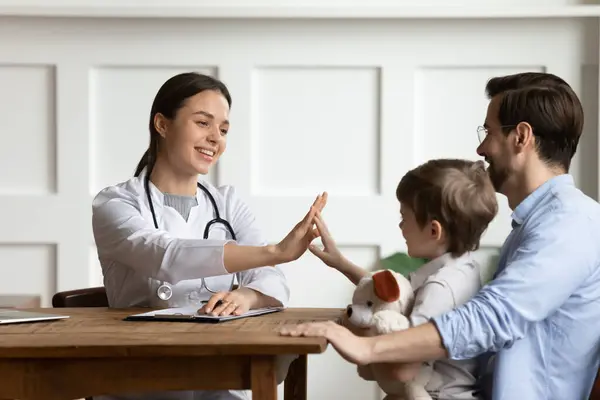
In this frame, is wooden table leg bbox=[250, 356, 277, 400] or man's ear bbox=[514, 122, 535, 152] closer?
wooden table leg bbox=[250, 356, 277, 400]

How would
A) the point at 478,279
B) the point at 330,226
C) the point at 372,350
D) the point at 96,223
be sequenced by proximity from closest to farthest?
the point at 372,350 < the point at 478,279 < the point at 96,223 < the point at 330,226

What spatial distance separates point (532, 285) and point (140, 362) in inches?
28.0

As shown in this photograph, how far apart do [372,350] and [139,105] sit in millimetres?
1912

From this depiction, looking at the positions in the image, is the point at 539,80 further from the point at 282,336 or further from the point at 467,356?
the point at 282,336

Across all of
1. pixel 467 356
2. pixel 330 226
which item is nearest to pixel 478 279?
pixel 467 356

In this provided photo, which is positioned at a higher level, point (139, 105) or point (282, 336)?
point (139, 105)

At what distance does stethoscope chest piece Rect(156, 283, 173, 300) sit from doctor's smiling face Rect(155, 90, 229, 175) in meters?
0.35

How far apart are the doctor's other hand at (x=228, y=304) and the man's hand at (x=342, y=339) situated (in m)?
0.32

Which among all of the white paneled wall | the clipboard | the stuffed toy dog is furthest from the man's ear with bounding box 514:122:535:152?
the white paneled wall

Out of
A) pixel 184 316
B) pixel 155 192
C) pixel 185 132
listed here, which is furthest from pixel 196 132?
pixel 184 316

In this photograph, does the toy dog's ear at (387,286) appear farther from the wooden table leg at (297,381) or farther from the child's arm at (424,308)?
the wooden table leg at (297,381)

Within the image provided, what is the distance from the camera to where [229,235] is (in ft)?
8.14

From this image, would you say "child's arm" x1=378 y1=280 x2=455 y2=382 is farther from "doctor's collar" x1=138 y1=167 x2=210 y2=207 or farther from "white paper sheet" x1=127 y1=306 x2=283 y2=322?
"doctor's collar" x1=138 y1=167 x2=210 y2=207

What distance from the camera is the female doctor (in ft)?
7.10
